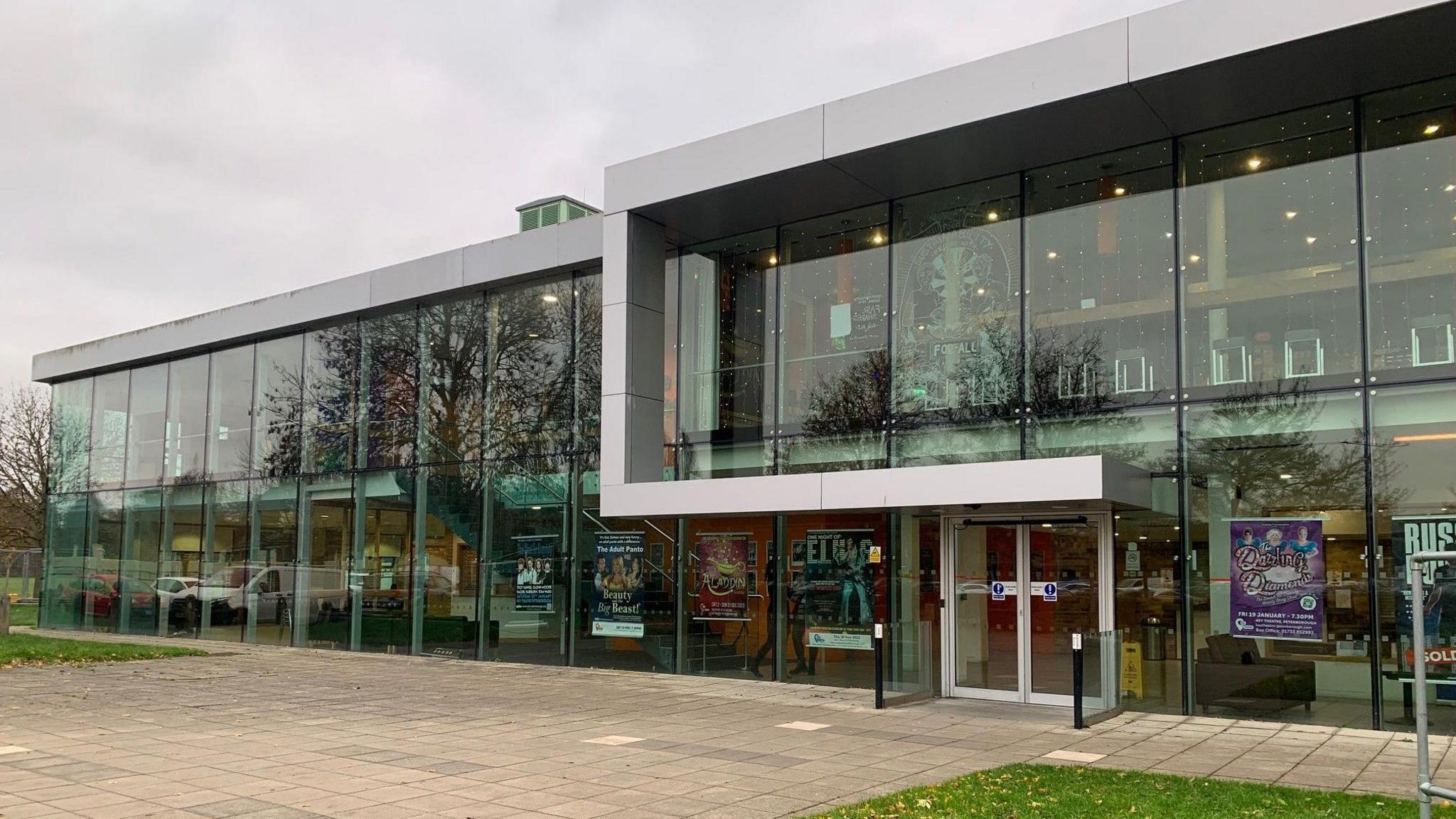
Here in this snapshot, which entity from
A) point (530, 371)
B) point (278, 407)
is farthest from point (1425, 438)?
point (278, 407)

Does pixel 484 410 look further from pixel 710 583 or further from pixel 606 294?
pixel 710 583

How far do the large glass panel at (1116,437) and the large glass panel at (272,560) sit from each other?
1523cm

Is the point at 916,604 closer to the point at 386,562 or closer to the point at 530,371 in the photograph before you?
the point at 530,371

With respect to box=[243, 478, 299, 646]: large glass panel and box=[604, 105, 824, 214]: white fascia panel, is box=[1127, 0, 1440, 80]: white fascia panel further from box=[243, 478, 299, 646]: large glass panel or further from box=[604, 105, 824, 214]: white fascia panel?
box=[243, 478, 299, 646]: large glass panel

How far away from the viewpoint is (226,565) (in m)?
24.6

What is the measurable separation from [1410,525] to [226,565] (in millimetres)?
21704

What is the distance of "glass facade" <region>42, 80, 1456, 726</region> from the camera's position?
12.4 metres

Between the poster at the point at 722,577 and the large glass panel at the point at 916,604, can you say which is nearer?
the large glass panel at the point at 916,604

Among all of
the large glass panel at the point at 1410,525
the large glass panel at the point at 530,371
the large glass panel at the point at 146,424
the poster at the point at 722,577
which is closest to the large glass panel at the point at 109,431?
the large glass panel at the point at 146,424

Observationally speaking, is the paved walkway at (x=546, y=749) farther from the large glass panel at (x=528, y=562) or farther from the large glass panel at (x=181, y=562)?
the large glass panel at (x=181, y=562)

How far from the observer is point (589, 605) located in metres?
18.3

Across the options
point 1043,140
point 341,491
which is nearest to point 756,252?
point 1043,140

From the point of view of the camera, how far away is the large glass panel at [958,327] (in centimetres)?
1490

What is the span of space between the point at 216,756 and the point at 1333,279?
12096mm
